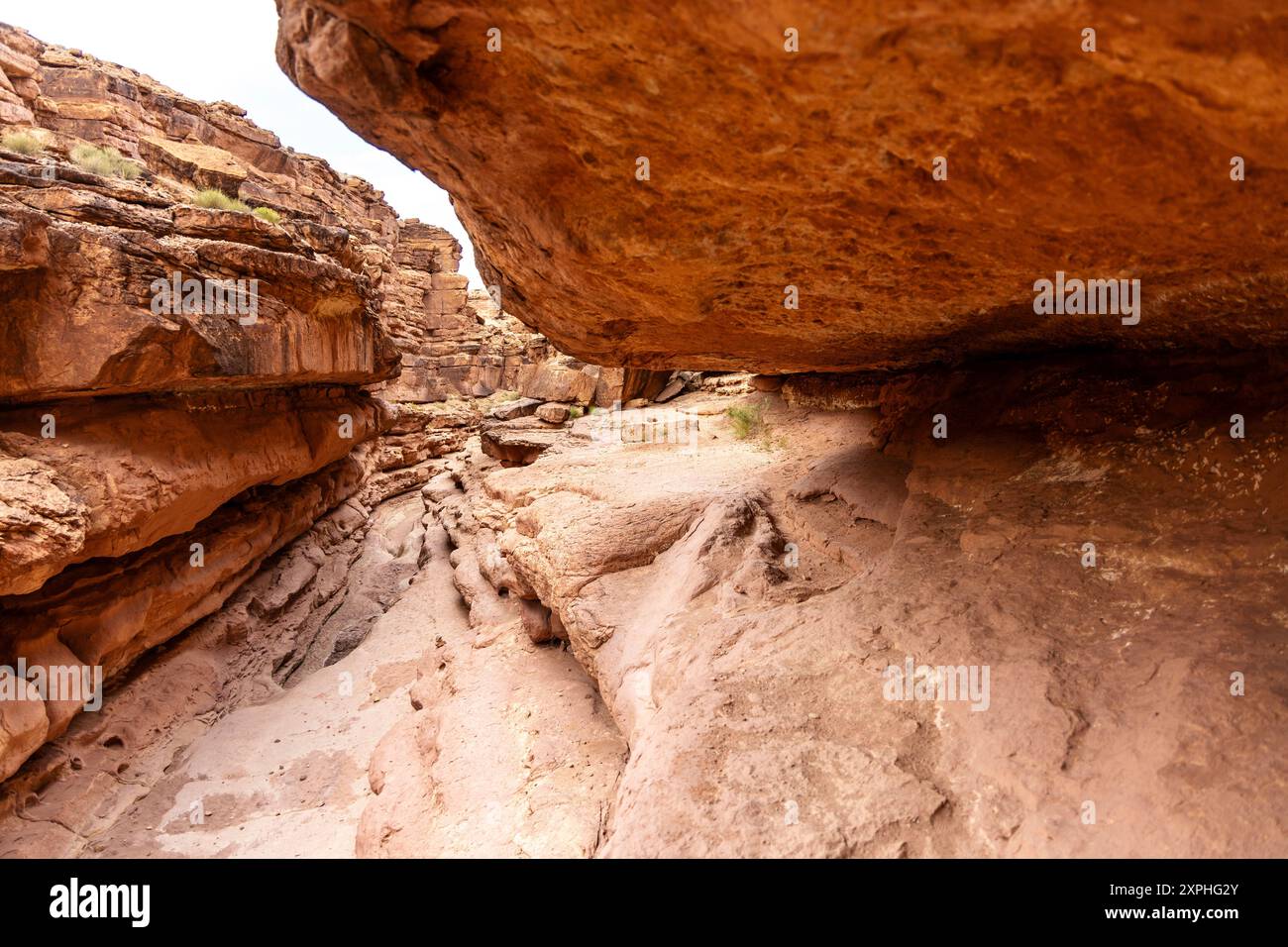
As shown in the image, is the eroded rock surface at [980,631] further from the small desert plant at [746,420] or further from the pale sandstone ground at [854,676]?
the small desert plant at [746,420]

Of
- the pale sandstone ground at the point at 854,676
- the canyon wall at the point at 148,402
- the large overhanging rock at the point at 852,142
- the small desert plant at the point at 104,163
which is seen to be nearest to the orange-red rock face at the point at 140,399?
the canyon wall at the point at 148,402

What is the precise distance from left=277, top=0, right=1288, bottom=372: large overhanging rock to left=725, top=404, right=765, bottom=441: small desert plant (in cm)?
579

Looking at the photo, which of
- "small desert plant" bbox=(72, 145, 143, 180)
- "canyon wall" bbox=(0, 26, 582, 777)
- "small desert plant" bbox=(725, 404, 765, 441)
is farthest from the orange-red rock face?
"small desert plant" bbox=(725, 404, 765, 441)

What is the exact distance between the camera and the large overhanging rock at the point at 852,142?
1.96 m

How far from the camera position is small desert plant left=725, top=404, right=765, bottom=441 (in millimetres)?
10023

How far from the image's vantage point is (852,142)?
2.56 m

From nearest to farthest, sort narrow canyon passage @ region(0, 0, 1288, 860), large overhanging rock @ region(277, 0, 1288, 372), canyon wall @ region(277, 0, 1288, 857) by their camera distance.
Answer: large overhanging rock @ region(277, 0, 1288, 372), canyon wall @ region(277, 0, 1288, 857), narrow canyon passage @ region(0, 0, 1288, 860)

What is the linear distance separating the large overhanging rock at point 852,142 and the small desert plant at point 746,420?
5.79 m

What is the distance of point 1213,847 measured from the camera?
2080 millimetres

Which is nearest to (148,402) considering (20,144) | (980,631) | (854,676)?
(20,144)

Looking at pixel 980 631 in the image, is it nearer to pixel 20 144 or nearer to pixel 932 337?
pixel 932 337

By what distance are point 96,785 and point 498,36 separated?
25.7ft

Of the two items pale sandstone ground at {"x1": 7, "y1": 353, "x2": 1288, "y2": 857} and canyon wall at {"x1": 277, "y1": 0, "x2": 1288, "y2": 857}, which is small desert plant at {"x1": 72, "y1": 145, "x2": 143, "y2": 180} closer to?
pale sandstone ground at {"x1": 7, "y1": 353, "x2": 1288, "y2": 857}

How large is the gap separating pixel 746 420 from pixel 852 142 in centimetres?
773
